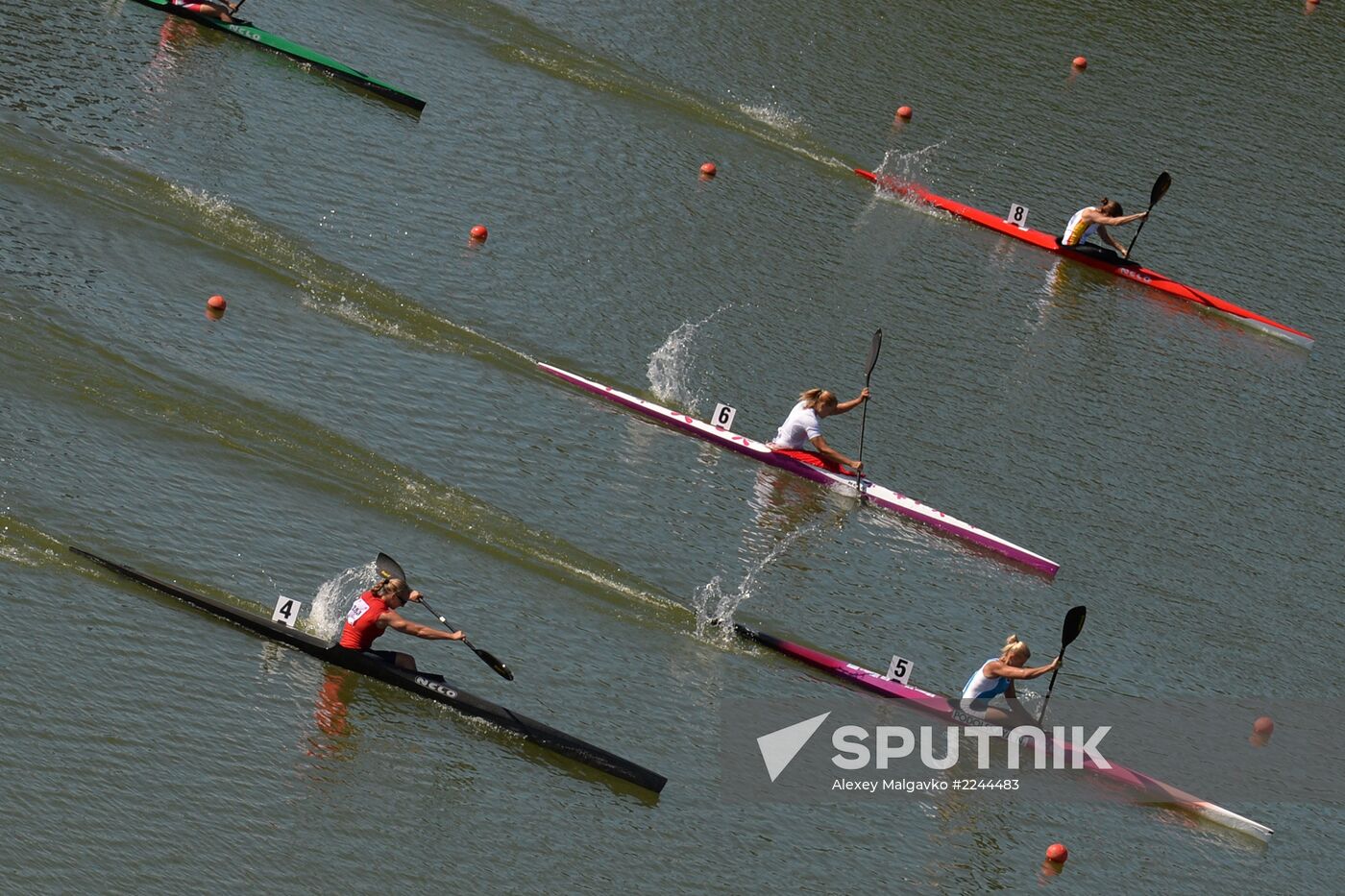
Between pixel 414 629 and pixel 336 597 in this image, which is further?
pixel 336 597

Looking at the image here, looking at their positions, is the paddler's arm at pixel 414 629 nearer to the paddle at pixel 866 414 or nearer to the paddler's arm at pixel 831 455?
the paddler's arm at pixel 831 455

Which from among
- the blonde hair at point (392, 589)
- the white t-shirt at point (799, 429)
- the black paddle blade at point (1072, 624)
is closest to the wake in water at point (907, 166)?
the white t-shirt at point (799, 429)

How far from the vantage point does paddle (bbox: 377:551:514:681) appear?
1636 cm

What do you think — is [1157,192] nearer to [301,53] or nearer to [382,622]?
[301,53]

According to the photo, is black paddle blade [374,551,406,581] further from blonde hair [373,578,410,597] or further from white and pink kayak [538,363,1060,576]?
white and pink kayak [538,363,1060,576]

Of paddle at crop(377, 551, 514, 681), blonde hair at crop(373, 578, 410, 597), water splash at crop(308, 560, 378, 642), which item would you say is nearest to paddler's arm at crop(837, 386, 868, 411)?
water splash at crop(308, 560, 378, 642)

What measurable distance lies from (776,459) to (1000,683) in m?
5.37

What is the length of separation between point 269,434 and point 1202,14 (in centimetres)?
2754

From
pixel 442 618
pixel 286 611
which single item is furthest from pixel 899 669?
pixel 286 611

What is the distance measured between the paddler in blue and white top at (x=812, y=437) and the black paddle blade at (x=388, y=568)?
24.0ft

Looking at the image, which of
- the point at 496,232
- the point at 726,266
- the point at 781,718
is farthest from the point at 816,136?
the point at 781,718

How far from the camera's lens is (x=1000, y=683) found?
18.4m

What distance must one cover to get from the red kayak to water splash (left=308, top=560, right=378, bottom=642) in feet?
53.3

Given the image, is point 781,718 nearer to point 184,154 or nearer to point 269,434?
point 269,434
